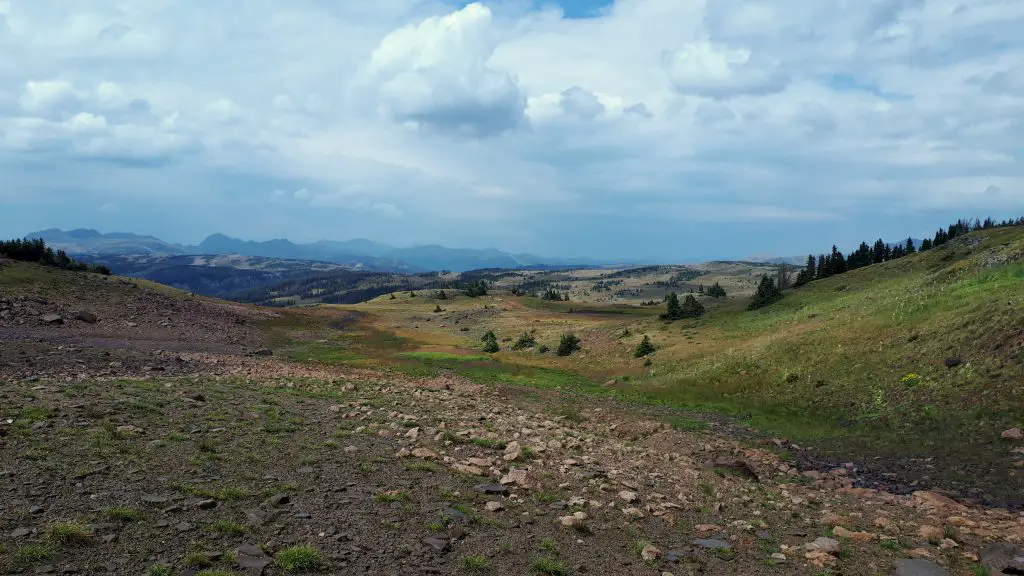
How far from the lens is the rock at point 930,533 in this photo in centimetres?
1192

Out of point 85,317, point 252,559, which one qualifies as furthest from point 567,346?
point 252,559

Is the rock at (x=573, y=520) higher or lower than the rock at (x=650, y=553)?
higher

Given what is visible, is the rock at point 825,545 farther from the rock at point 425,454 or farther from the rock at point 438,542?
the rock at point 425,454

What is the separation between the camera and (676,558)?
10.5 meters

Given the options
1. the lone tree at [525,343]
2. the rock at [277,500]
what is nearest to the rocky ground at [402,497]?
the rock at [277,500]

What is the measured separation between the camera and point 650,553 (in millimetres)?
10477

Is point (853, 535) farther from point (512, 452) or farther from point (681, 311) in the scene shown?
point (681, 311)

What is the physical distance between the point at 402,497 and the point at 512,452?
4.84m

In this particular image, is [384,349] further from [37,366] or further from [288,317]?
[37,366]

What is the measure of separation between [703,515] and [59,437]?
1606 centimetres

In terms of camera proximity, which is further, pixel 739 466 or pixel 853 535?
pixel 739 466

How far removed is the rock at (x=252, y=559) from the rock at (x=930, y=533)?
1446 cm

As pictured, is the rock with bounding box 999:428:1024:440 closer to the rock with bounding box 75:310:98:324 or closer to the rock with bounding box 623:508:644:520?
the rock with bounding box 623:508:644:520

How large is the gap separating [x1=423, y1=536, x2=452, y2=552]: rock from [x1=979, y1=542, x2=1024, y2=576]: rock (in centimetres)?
1089
